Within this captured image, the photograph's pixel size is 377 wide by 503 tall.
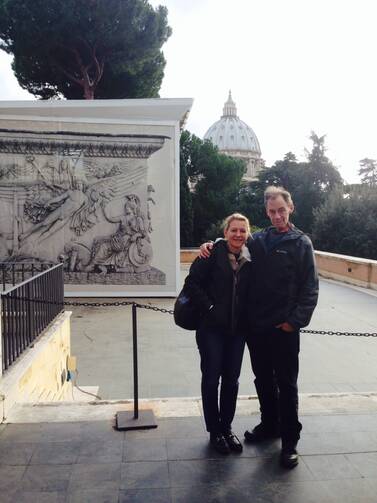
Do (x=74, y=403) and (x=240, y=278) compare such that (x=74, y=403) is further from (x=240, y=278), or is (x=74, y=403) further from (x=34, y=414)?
(x=240, y=278)

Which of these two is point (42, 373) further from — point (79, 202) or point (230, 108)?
point (230, 108)

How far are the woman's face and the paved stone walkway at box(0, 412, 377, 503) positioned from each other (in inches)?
57.5

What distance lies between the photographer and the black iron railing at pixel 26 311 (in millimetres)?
4727

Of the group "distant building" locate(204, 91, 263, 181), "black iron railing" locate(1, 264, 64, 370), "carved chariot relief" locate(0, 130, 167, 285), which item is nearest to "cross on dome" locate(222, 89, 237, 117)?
"distant building" locate(204, 91, 263, 181)

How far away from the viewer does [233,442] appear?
3.41 m

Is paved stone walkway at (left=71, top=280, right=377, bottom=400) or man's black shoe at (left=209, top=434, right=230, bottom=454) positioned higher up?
man's black shoe at (left=209, top=434, right=230, bottom=454)

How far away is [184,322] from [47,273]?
12.1 feet

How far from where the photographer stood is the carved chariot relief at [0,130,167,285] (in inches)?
504

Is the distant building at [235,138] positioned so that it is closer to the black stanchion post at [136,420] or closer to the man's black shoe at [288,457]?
the black stanchion post at [136,420]

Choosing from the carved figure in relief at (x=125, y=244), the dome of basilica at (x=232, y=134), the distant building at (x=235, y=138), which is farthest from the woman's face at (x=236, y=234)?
the dome of basilica at (x=232, y=134)

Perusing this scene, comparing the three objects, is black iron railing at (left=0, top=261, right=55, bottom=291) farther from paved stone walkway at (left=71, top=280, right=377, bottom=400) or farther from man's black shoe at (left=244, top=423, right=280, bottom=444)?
man's black shoe at (left=244, top=423, right=280, bottom=444)

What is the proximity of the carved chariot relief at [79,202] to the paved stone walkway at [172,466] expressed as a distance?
9.47 meters

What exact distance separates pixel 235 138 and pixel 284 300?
105951 mm

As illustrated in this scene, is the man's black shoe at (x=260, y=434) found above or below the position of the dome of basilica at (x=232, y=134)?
below
